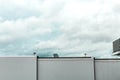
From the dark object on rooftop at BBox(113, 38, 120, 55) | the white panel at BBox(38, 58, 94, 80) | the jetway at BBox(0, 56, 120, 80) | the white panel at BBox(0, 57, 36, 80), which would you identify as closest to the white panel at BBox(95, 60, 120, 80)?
the jetway at BBox(0, 56, 120, 80)

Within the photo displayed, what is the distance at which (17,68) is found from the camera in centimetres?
1342

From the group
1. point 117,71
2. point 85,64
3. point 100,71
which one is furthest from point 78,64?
point 117,71

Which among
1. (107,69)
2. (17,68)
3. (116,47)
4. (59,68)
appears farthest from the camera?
(116,47)

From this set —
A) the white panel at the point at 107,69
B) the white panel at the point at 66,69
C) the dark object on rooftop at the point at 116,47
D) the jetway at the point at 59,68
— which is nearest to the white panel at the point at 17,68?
the jetway at the point at 59,68

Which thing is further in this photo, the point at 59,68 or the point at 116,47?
the point at 116,47

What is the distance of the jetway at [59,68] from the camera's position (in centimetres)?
1340

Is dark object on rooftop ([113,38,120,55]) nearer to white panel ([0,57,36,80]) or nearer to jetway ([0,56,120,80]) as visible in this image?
jetway ([0,56,120,80])

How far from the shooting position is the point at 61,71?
13.8m

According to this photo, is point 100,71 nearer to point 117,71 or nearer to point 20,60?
point 117,71

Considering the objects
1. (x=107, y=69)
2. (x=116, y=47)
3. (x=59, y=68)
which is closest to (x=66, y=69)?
(x=59, y=68)

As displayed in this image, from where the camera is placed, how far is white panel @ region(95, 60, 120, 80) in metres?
14.0

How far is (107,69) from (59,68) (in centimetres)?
278

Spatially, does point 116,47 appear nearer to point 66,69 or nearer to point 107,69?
point 107,69

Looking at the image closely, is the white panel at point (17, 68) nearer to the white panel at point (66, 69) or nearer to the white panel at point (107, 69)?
the white panel at point (66, 69)
